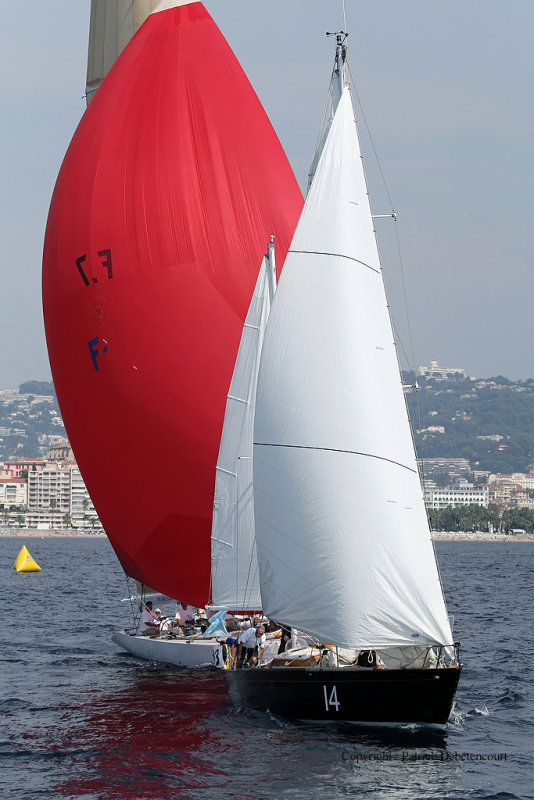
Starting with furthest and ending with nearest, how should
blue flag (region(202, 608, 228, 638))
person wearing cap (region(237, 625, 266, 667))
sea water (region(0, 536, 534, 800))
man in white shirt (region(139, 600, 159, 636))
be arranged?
man in white shirt (region(139, 600, 159, 636)) → blue flag (region(202, 608, 228, 638)) → person wearing cap (region(237, 625, 266, 667)) → sea water (region(0, 536, 534, 800))

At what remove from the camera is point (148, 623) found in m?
24.6

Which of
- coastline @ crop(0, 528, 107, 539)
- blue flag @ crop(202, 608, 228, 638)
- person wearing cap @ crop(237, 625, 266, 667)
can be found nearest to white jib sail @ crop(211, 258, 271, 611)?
blue flag @ crop(202, 608, 228, 638)

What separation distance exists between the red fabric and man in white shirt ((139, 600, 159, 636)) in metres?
1.18

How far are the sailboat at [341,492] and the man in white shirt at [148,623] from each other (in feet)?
23.1

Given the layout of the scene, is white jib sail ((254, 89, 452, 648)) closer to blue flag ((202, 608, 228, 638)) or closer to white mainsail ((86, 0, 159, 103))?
blue flag ((202, 608, 228, 638))

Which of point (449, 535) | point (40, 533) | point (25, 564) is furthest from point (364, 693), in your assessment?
point (40, 533)

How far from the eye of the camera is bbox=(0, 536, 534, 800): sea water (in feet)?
46.9

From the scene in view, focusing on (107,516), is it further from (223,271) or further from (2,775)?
(2,775)

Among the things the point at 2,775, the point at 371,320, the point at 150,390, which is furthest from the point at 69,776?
the point at 150,390

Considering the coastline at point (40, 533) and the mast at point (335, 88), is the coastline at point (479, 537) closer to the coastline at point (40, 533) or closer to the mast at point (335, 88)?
the coastline at point (40, 533)

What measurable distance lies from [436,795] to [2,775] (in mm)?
5494

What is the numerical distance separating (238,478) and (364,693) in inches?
212

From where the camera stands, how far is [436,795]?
1384 centimetres

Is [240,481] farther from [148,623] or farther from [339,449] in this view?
[148,623]
